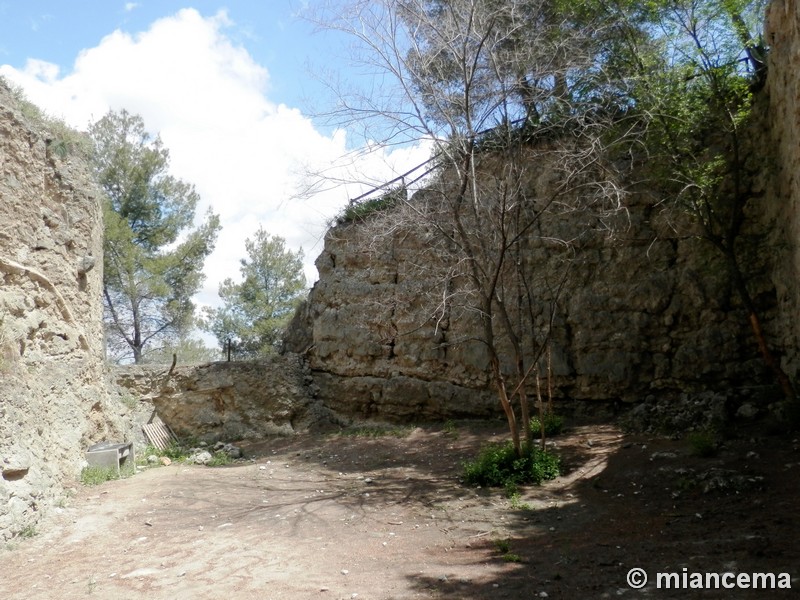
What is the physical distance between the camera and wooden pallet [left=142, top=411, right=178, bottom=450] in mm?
12945

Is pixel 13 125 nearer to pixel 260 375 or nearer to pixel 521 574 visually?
pixel 260 375

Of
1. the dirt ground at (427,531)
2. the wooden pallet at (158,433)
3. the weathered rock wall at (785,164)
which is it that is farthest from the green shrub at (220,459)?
the weathered rock wall at (785,164)

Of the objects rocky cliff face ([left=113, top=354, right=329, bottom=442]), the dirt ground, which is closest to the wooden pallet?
rocky cliff face ([left=113, top=354, right=329, bottom=442])

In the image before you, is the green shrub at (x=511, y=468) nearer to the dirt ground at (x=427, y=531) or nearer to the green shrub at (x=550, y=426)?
Answer: the dirt ground at (x=427, y=531)

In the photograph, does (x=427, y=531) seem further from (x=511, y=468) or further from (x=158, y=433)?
(x=158, y=433)

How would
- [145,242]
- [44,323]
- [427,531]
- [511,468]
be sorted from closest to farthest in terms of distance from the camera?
[427,531], [511,468], [44,323], [145,242]

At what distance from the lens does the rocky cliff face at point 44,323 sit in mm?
7516

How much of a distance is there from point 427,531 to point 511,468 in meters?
2.08

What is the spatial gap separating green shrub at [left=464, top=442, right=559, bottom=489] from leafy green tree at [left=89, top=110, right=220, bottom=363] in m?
13.4

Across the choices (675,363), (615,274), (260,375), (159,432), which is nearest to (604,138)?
(615,274)

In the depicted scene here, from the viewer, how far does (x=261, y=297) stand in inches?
870

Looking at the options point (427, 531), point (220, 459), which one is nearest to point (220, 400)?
point (220, 459)

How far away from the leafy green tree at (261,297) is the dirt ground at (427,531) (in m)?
11.1

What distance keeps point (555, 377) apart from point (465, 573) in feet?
23.4
